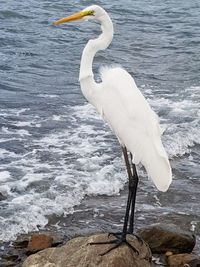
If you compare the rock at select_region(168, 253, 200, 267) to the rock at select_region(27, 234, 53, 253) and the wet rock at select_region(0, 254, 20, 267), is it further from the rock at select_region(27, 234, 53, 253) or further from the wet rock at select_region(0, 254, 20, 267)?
the wet rock at select_region(0, 254, 20, 267)

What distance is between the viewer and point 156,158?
557 cm

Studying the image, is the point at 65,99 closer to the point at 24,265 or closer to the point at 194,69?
the point at 194,69

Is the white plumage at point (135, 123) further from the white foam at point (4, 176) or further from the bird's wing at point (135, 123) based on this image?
the white foam at point (4, 176)

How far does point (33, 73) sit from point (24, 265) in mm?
8687

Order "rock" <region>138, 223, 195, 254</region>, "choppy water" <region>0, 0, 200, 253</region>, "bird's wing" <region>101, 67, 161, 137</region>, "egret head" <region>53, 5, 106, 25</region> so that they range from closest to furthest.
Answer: "bird's wing" <region>101, 67, 161, 137</region>, "egret head" <region>53, 5, 106, 25</region>, "rock" <region>138, 223, 195, 254</region>, "choppy water" <region>0, 0, 200, 253</region>

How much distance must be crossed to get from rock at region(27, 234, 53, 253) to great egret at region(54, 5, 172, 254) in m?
0.90

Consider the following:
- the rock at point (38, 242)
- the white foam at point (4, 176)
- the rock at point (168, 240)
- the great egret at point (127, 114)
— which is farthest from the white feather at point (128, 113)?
the white foam at point (4, 176)

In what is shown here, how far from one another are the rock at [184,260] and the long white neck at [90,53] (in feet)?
6.26

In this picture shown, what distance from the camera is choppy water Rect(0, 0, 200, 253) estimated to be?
24.5ft

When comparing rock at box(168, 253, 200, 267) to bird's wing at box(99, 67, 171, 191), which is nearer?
bird's wing at box(99, 67, 171, 191)

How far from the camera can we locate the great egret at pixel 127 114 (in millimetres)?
5578

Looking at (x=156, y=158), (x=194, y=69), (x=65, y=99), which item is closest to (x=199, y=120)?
(x=65, y=99)

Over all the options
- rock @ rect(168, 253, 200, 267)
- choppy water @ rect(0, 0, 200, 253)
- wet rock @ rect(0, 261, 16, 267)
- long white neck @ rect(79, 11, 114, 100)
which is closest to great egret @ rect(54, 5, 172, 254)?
long white neck @ rect(79, 11, 114, 100)

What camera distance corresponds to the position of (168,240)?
6.30 m
